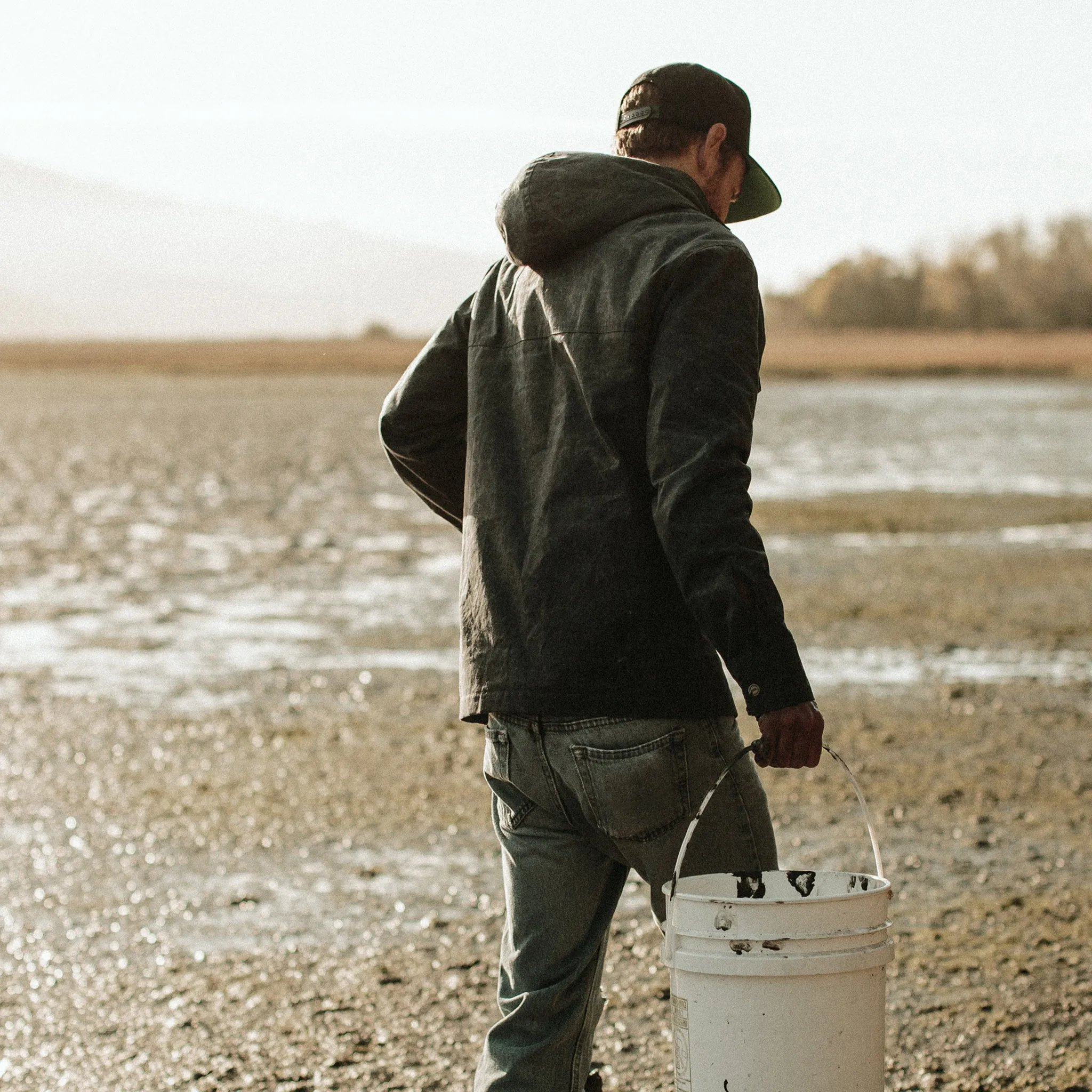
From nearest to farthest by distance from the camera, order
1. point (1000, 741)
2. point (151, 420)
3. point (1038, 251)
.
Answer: point (1000, 741) < point (151, 420) < point (1038, 251)

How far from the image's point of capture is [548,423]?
110 inches

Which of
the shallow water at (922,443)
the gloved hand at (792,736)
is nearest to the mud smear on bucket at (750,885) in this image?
the gloved hand at (792,736)

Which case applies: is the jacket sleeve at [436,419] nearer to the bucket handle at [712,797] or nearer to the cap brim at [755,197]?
the cap brim at [755,197]

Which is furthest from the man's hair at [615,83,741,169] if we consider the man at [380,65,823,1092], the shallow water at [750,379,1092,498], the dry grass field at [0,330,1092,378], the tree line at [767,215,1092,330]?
the tree line at [767,215,1092,330]

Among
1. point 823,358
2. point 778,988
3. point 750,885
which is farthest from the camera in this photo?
point 823,358

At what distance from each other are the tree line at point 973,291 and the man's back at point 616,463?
3894 inches

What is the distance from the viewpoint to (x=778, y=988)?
2535 mm

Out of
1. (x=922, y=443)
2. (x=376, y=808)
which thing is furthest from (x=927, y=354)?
(x=376, y=808)

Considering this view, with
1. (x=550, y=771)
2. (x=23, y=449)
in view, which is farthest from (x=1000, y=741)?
(x=23, y=449)

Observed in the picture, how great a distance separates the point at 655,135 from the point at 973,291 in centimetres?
10402

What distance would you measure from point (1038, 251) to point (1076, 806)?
4021 inches

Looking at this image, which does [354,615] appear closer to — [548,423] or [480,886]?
[480,886]

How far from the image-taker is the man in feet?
8.43

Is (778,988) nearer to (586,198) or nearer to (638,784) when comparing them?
(638,784)
